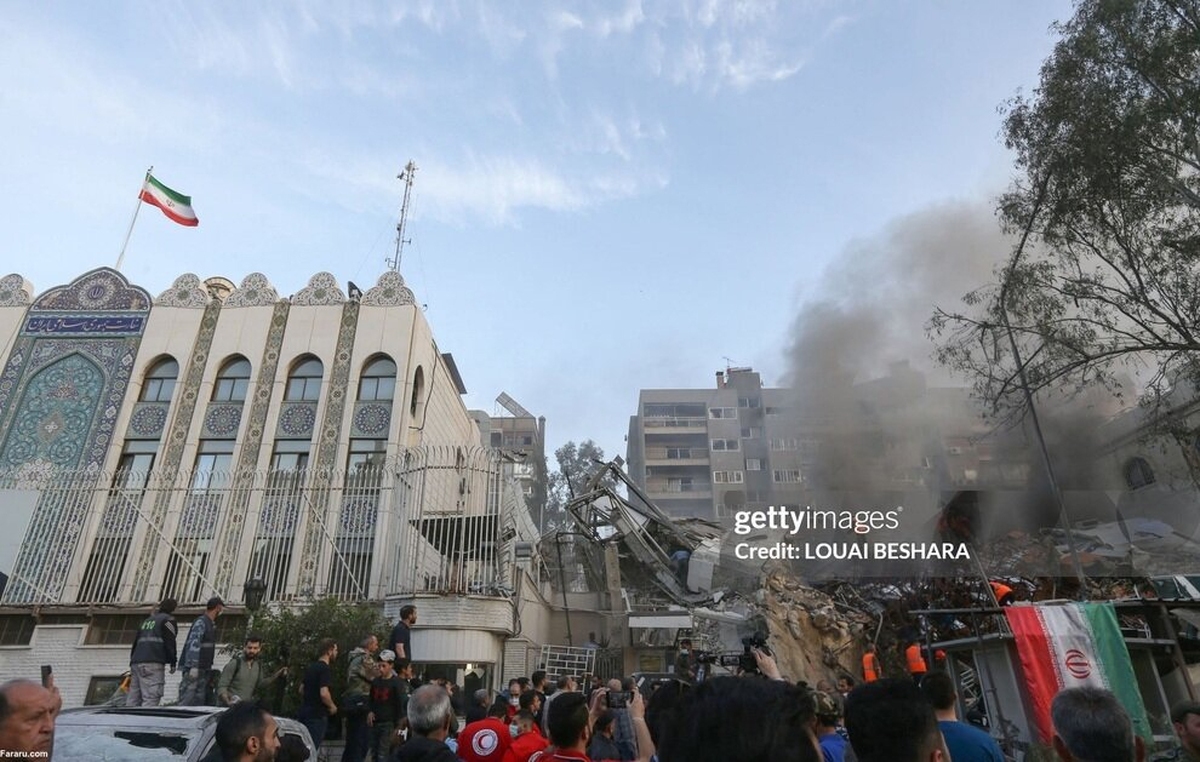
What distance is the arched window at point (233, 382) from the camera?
17.2m

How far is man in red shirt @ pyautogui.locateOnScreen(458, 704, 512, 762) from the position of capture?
3.93 m

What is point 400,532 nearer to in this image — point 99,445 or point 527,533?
point 527,533

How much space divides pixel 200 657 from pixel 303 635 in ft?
7.39

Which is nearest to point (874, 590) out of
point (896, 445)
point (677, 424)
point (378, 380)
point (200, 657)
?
point (896, 445)

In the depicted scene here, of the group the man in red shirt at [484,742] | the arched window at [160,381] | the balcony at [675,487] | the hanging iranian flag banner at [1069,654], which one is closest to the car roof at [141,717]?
the man in red shirt at [484,742]

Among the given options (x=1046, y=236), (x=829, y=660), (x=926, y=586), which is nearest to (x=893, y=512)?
(x=926, y=586)

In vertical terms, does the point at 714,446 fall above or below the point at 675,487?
above

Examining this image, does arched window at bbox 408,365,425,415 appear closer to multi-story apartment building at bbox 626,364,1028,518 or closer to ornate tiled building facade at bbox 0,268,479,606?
ornate tiled building facade at bbox 0,268,479,606

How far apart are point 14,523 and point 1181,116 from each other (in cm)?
2314

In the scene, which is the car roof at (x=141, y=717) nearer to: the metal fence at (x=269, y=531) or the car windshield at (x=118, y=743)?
the car windshield at (x=118, y=743)

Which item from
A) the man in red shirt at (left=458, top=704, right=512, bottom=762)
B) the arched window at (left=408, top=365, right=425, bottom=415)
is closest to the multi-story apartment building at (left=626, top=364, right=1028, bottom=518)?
the arched window at (left=408, top=365, right=425, bottom=415)

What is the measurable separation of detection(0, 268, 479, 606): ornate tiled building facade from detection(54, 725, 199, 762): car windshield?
8467 millimetres

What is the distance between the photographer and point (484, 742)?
13.1ft

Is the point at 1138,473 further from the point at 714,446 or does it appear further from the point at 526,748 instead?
the point at 714,446
